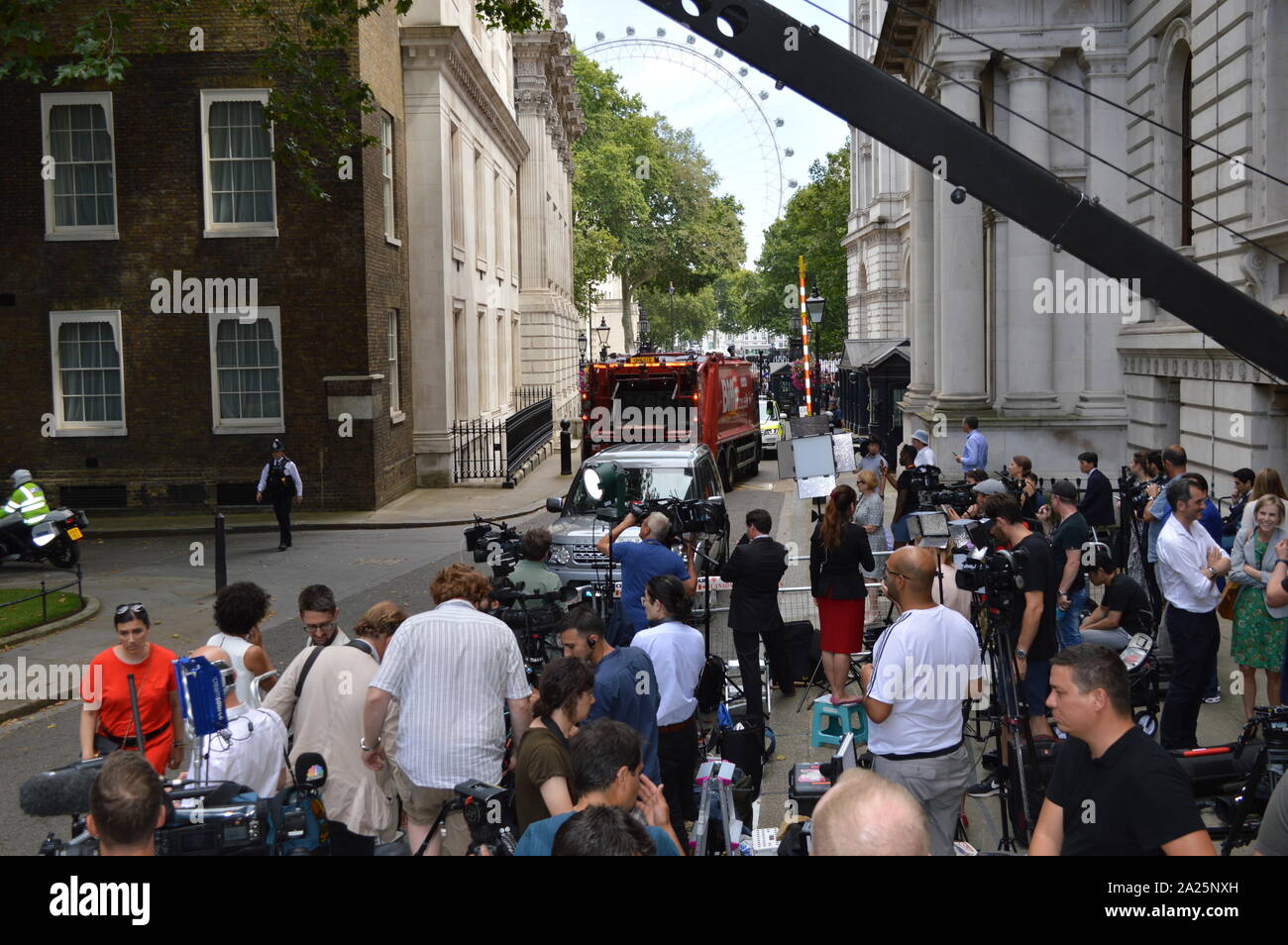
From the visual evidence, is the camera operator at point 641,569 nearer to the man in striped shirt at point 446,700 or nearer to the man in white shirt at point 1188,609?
the man in striped shirt at point 446,700

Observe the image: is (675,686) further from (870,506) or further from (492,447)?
(492,447)

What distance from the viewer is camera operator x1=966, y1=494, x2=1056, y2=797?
8625mm

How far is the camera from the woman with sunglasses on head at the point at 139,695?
7172mm

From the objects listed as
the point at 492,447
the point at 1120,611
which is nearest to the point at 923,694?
the point at 1120,611

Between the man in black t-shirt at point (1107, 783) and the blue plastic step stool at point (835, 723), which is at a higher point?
the man in black t-shirt at point (1107, 783)

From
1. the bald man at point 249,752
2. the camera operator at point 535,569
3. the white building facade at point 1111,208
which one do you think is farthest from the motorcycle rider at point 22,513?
the bald man at point 249,752

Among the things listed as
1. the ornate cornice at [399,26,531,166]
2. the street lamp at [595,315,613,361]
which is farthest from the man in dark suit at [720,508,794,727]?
the ornate cornice at [399,26,531,166]

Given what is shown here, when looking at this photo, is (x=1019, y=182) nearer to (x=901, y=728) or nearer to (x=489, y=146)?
(x=901, y=728)

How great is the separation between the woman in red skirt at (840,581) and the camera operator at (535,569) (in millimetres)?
2222

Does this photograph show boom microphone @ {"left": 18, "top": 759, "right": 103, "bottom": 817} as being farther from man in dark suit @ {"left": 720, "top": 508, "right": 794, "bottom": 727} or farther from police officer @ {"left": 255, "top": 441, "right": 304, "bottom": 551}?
police officer @ {"left": 255, "top": 441, "right": 304, "bottom": 551}

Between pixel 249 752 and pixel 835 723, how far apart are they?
12.8 feet

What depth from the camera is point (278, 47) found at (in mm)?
21297
